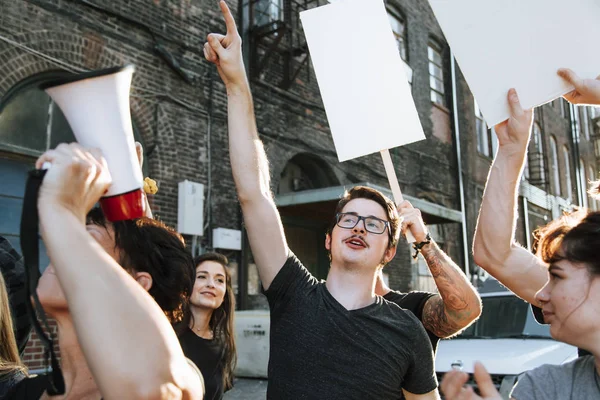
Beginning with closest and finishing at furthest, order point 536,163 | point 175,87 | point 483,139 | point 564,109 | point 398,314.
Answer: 1. point 398,314
2. point 175,87
3. point 483,139
4. point 536,163
5. point 564,109

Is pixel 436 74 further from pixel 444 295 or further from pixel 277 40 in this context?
pixel 444 295

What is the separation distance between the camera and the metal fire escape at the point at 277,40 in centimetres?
923

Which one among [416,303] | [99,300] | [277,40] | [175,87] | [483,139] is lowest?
[416,303]

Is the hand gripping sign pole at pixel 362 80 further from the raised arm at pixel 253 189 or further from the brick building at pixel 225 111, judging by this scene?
the brick building at pixel 225 111

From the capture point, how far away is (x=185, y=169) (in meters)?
7.78

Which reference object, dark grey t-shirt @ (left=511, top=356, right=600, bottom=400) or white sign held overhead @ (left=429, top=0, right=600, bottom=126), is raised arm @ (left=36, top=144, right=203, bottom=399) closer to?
dark grey t-shirt @ (left=511, top=356, right=600, bottom=400)

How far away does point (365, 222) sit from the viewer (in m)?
2.41

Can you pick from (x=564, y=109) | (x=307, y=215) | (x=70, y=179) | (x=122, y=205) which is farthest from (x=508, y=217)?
(x=564, y=109)

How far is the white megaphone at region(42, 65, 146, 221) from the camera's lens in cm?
108

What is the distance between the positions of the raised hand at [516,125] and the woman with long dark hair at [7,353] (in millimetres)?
1787

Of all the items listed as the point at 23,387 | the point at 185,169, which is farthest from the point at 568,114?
the point at 23,387

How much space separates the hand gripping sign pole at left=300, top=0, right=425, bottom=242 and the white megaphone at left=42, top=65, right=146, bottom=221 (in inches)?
56.8

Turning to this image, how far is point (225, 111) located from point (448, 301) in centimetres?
666

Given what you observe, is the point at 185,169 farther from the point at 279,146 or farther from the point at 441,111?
the point at 441,111
